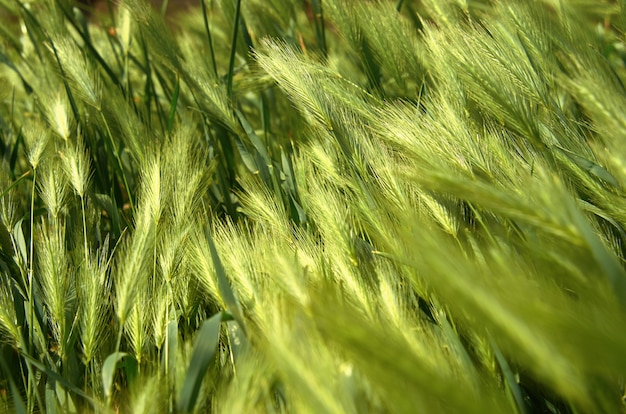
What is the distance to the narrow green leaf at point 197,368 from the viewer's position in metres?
0.65

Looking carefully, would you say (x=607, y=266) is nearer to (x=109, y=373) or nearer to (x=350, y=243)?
(x=350, y=243)

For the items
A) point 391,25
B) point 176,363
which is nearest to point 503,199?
point 176,363

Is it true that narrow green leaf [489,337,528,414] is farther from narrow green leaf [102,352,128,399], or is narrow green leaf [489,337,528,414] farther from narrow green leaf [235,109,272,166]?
narrow green leaf [235,109,272,166]

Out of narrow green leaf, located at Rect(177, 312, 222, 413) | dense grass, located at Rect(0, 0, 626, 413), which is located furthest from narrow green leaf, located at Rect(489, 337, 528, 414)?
narrow green leaf, located at Rect(177, 312, 222, 413)

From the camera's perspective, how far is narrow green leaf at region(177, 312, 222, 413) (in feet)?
2.13

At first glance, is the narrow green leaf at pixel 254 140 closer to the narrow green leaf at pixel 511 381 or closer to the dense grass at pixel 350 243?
the dense grass at pixel 350 243

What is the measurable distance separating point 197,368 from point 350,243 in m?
0.27

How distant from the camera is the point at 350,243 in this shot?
83 cm

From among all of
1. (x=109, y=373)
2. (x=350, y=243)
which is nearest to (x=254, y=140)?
(x=350, y=243)

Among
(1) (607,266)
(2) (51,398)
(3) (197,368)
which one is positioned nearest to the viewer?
(1) (607,266)

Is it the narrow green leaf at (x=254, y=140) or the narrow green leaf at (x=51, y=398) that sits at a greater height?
the narrow green leaf at (x=254, y=140)

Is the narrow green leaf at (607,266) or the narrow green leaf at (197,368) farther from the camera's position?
the narrow green leaf at (197,368)

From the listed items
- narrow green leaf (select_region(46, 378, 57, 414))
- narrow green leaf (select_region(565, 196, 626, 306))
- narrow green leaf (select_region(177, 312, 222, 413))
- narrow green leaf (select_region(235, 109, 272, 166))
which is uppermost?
narrow green leaf (select_region(565, 196, 626, 306))

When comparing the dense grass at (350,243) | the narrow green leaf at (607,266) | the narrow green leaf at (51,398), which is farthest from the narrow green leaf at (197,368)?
the narrow green leaf at (607,266)
